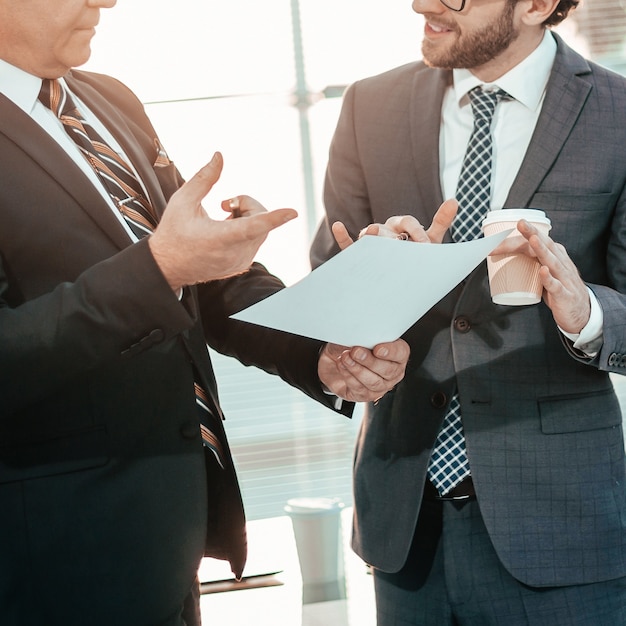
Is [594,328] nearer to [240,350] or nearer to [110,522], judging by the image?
[240,350]

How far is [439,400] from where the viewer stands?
1.63 m

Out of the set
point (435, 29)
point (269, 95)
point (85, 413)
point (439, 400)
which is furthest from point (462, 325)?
point (269, 95)

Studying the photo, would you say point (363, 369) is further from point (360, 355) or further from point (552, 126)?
point (552, 126)

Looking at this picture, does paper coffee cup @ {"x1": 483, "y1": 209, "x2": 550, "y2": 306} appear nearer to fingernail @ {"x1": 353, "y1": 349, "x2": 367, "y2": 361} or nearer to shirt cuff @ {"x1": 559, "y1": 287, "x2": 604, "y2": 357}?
shirt cuff @ {"x1": 559, "y1": 287, "x2": 604, "y2": 357}

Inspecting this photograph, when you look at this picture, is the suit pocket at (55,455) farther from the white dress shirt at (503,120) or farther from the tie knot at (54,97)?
the white dress shirt at (503,120)

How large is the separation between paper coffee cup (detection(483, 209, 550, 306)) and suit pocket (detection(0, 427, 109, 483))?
67 centimetres

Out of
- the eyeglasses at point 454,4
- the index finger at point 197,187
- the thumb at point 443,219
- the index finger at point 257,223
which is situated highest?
the eyeglasses at point 454,4

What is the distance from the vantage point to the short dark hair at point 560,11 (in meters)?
1.88

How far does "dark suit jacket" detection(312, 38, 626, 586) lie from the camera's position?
1.60 metres

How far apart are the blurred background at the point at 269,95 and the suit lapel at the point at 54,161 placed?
2.26 meters

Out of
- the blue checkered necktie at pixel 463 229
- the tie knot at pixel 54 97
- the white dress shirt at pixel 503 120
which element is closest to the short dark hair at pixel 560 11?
the white dress shirt at pixel 503 120

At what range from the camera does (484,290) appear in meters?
1.62

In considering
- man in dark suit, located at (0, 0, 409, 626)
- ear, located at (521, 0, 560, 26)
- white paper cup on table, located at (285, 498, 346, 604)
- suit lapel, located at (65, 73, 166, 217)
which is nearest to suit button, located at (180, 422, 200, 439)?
man in dark suit, located at (0, 0, 409, 626)

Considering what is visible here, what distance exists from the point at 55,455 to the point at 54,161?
430 millimetres
